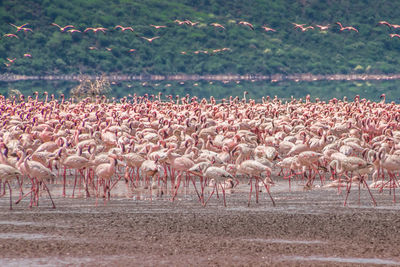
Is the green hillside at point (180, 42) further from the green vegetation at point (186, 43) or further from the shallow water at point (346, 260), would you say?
the shallow water at point (346, 260)

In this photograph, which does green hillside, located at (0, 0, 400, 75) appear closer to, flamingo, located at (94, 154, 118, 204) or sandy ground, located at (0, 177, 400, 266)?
flamingo, located at (94, 154, 118, 204)

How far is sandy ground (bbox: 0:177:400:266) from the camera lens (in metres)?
11.9

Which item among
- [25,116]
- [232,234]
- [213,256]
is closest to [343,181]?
[232,234]

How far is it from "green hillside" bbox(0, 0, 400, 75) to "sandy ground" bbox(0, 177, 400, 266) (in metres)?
76.7

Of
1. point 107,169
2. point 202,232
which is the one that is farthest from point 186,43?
point 202,232

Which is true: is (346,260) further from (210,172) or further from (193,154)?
→ (193,154)

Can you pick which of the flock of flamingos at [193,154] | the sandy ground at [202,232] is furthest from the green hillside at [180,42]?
the sandy ground at [202,232]

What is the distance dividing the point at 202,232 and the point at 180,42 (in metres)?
90.7

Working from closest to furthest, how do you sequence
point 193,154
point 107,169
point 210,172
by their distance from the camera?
point 210,172, point 107,169, point 193,154

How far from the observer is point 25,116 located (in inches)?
1300

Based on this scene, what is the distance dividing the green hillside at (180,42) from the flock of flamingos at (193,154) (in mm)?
63269

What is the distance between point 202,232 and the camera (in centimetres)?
1380

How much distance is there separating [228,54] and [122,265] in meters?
91.8

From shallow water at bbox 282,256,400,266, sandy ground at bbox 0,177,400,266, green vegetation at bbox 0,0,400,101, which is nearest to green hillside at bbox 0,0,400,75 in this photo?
green vegetation at bbox 0,0,400,101
